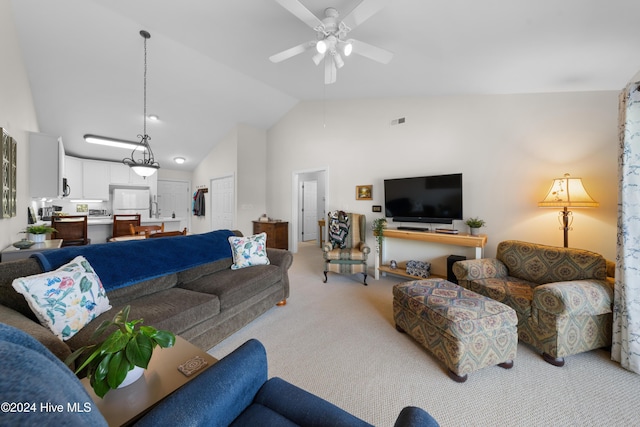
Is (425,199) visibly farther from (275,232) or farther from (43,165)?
(43,165)

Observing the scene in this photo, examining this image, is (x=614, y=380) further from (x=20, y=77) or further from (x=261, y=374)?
(x=20, y=77)

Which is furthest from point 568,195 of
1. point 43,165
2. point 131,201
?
point 131,201

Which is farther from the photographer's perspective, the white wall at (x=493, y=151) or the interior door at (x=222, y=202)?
the interior door at (x=222, y=202)

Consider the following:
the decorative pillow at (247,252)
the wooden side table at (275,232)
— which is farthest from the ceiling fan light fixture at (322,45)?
the wooden side table at (275,232)

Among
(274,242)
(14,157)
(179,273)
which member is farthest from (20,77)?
(274,242)

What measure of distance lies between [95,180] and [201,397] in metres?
7.00

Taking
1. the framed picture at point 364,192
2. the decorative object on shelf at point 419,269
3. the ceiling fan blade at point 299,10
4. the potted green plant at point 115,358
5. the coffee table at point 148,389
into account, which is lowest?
the decorative object on shelf at point 419,269

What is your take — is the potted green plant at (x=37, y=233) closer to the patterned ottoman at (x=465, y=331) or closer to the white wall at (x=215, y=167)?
the white wall at (x=215, y=167)

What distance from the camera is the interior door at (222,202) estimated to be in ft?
19.1

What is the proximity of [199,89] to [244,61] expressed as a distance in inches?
51.4

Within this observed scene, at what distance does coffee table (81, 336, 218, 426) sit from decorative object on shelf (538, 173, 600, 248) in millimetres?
3416

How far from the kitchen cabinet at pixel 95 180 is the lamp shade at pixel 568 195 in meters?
8.21

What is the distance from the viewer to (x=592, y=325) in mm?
1835

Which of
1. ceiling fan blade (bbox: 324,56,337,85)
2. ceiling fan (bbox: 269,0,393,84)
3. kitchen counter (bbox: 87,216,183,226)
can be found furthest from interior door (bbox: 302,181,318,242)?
ceiling fan (bbox: 269,0,393,84)
